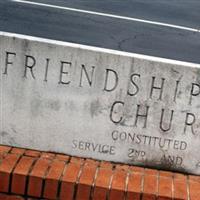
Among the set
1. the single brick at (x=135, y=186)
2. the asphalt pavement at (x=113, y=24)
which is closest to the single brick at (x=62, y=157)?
the single brick at (x=135, y=186)

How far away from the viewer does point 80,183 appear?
3375mm

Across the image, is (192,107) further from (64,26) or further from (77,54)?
(64,26)

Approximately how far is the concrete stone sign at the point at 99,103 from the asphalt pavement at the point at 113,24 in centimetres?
391

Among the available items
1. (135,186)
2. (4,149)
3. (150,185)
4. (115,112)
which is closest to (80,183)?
(135,186)

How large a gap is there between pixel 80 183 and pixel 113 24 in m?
6.18

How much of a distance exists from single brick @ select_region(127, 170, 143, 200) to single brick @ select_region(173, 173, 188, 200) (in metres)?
0.22

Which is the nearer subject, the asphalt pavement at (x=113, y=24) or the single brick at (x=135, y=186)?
the single brick at (x=135, y=186)

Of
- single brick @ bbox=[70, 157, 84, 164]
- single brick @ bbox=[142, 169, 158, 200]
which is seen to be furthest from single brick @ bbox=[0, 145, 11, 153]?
single brick @ bbox=[142, 169, 158, 200]

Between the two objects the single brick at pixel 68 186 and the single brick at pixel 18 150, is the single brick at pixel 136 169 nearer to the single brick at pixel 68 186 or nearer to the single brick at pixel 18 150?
the single brick at pixel 68 186

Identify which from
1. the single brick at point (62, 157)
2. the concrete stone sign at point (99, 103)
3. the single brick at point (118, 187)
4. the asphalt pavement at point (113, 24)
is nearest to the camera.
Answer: the single brick at point (118, 187)

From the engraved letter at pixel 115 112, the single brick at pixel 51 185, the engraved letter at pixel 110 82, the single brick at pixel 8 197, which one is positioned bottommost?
the single brick at pixel 8 197

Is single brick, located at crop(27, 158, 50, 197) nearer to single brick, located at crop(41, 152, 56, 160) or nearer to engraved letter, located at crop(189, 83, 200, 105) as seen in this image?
single brick, located at crop(41, 152, 56, 160)

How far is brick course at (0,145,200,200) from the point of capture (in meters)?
3.37

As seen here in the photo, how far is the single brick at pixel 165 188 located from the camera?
3.37 metres
